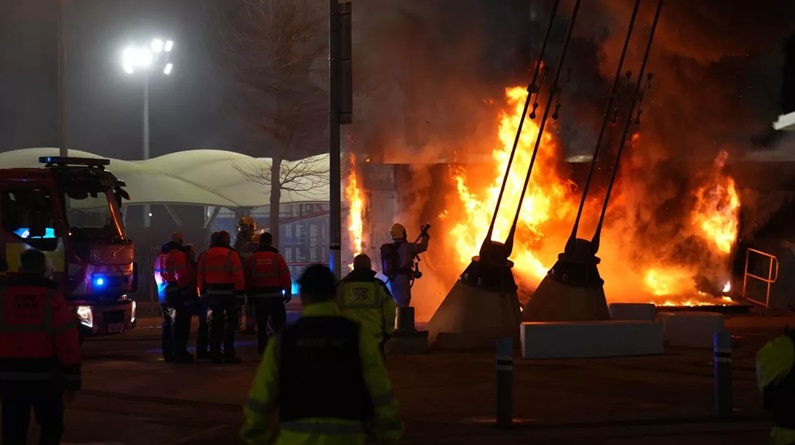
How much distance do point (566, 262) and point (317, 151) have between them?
68.5 ft

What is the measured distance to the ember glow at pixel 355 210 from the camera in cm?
2206

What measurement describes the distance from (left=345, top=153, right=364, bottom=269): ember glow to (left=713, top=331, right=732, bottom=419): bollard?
40.5ft

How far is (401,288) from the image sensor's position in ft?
55.4

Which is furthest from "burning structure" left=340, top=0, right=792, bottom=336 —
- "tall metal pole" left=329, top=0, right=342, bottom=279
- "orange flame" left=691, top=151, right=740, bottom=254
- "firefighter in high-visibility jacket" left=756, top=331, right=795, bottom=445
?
"firefighter in high-visibility jacket" left=756, top=331, right=795, bottom=445

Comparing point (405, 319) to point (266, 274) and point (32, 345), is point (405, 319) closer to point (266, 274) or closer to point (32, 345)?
point (266, 274)

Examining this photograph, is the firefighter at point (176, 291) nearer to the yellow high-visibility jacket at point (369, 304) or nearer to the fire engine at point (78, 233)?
the fire engine at point (78, 233)


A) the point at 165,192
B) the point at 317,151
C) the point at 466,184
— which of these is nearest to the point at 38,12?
the point at 165,192

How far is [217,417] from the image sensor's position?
1041 centimetres

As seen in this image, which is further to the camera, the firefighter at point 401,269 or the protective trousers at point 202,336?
the firefighter at point 401,269

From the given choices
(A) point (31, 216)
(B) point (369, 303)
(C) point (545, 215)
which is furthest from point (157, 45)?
(B) point (369, 303)

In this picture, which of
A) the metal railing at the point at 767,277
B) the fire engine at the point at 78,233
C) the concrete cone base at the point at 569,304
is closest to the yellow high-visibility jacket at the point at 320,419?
the fire engine at the point at 78,233

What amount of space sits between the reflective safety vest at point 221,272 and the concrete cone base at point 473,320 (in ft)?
10.8

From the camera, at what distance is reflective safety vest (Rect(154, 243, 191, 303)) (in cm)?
1422

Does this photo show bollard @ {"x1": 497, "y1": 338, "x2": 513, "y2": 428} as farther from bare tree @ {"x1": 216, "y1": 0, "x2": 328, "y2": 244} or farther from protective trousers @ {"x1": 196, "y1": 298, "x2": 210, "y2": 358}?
bare tree @ {"x1": 216, "y1": 0, "x2": 328, "y2": 244}
